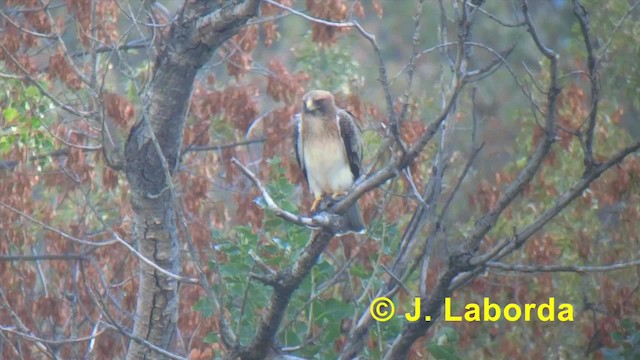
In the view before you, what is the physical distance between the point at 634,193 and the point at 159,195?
2845 millimetres

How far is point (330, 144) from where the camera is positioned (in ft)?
22.5

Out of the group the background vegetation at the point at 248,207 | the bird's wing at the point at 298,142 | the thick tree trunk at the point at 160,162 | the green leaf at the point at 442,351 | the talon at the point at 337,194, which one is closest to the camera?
the green leaf at the point at 442,351

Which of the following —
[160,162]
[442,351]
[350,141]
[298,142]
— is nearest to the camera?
[442,351]

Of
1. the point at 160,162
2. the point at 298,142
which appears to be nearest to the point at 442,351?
the point at 160,162

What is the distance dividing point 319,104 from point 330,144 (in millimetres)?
228

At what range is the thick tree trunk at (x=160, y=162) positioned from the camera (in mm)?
5781

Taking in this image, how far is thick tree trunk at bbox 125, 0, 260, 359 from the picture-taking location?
19.0 ft

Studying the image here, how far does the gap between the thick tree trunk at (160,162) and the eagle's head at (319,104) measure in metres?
1.09

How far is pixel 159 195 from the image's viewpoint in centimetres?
576

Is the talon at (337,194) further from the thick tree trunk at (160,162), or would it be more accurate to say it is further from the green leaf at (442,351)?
the green leaf at (442,351)

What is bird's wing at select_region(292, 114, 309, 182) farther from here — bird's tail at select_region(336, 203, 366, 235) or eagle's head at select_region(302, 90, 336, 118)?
bird's tail at select_region(336, 203, 366, 235)

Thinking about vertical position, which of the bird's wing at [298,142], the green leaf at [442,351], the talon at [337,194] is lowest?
the green leaf at [442,351]

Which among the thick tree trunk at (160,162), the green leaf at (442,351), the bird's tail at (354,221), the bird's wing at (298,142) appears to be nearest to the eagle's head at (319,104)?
the bird's wing at (298,142)

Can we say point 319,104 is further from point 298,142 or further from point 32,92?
point 32,92
